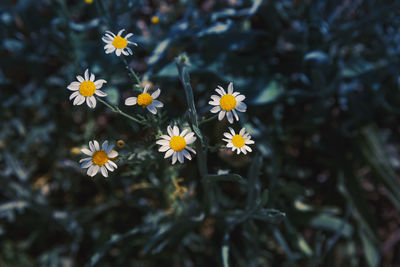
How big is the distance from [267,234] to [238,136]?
909 millimetres

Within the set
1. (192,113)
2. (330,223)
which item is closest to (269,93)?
(330,223)

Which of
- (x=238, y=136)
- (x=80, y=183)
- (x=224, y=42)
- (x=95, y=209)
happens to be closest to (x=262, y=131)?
(x=224, y=42)

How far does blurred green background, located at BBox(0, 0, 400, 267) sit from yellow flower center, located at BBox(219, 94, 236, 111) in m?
0.48

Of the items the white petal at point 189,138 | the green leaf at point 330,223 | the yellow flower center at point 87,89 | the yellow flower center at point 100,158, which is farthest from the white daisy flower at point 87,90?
the green leaf at point 330,223

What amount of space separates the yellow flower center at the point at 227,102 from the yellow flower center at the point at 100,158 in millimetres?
278

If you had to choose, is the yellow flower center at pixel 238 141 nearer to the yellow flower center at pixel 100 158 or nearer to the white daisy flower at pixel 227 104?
the white daisy flower at pixel 227 104

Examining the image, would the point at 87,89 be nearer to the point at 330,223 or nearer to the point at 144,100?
the point at 144,100

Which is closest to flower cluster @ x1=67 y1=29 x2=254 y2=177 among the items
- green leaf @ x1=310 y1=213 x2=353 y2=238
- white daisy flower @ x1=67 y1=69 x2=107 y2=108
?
white daisy flower @ x1=67 y1=69 x2=107 y2=108

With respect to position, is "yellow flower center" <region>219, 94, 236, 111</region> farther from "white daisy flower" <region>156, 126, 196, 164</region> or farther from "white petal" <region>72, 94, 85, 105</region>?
"white petal" <region>72, 94, 85, 105</region>

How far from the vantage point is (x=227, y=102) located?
2.43ft

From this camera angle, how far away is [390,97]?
1483 mm

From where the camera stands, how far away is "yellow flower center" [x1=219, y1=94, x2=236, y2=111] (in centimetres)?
74

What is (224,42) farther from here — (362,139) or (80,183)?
(80,183)

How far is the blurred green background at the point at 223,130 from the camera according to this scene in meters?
1.30
